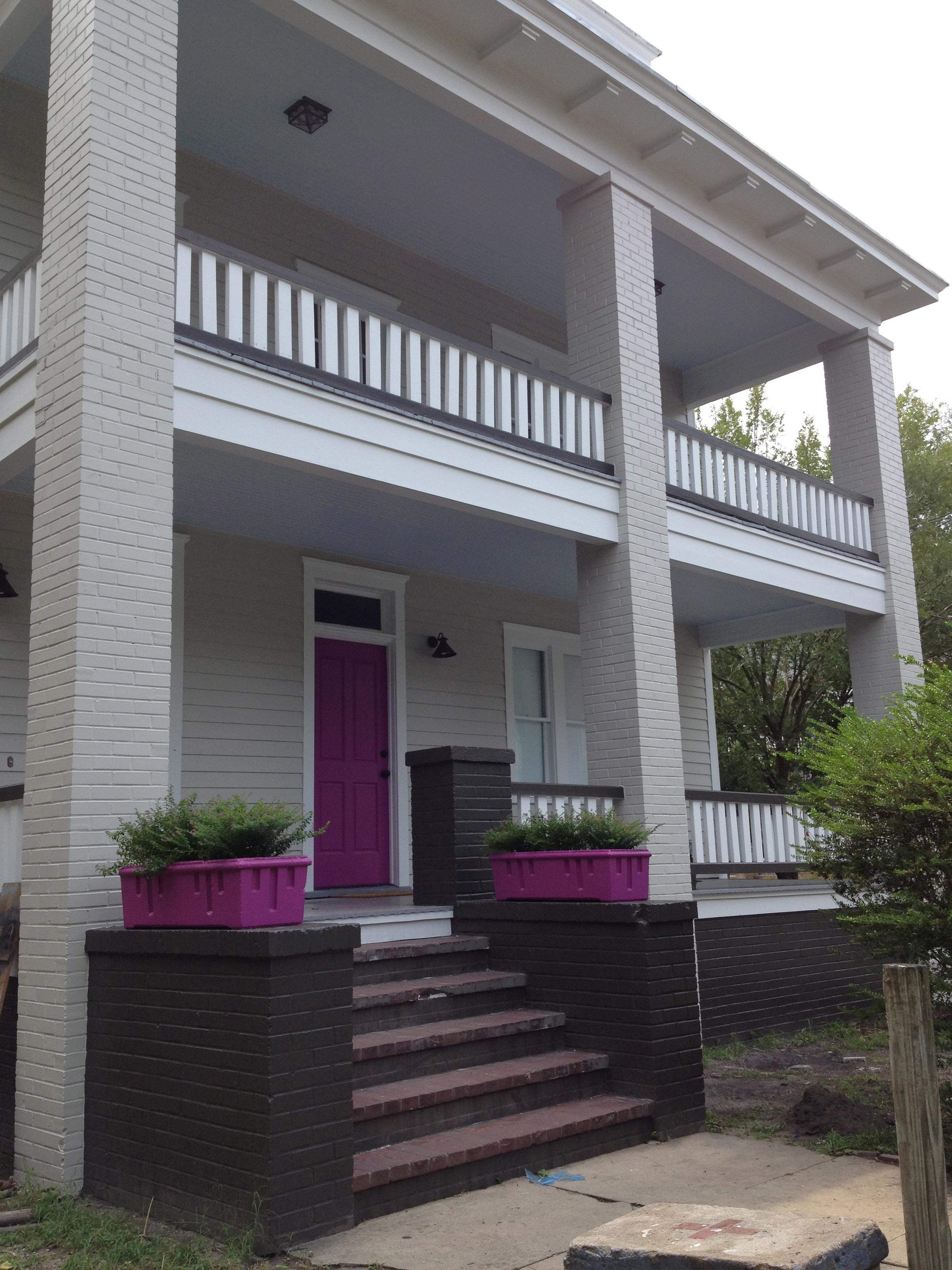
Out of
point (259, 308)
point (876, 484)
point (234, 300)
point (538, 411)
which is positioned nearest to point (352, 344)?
point (259, 308)

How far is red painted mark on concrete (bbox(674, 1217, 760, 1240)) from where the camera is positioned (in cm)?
301

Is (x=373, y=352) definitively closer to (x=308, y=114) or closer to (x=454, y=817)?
(x=308, y=114)

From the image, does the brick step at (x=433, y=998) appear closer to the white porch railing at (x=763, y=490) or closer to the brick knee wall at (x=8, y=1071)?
the brick knee wall at (x=8, y=1071)

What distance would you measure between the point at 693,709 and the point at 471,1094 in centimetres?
882

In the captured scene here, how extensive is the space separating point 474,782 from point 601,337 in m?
3.84

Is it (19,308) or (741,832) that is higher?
(19,308)

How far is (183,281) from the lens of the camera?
6.59 meters

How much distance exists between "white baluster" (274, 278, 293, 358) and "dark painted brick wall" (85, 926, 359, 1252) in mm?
3602

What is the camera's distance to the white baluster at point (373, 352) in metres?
7.56

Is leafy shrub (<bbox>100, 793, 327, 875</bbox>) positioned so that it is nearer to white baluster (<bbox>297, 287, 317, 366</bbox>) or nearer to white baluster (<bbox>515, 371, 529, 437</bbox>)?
white baluster (<bbox>297, 287, 317, 366</bbox>)

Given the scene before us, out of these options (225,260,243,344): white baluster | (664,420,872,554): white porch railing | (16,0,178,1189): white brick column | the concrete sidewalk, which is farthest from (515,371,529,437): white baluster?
the concrete sidewalk

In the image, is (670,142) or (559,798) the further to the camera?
(670,142)

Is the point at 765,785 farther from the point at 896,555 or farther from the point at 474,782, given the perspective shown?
the point at 474,782

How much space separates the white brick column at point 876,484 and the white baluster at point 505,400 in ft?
16.8
